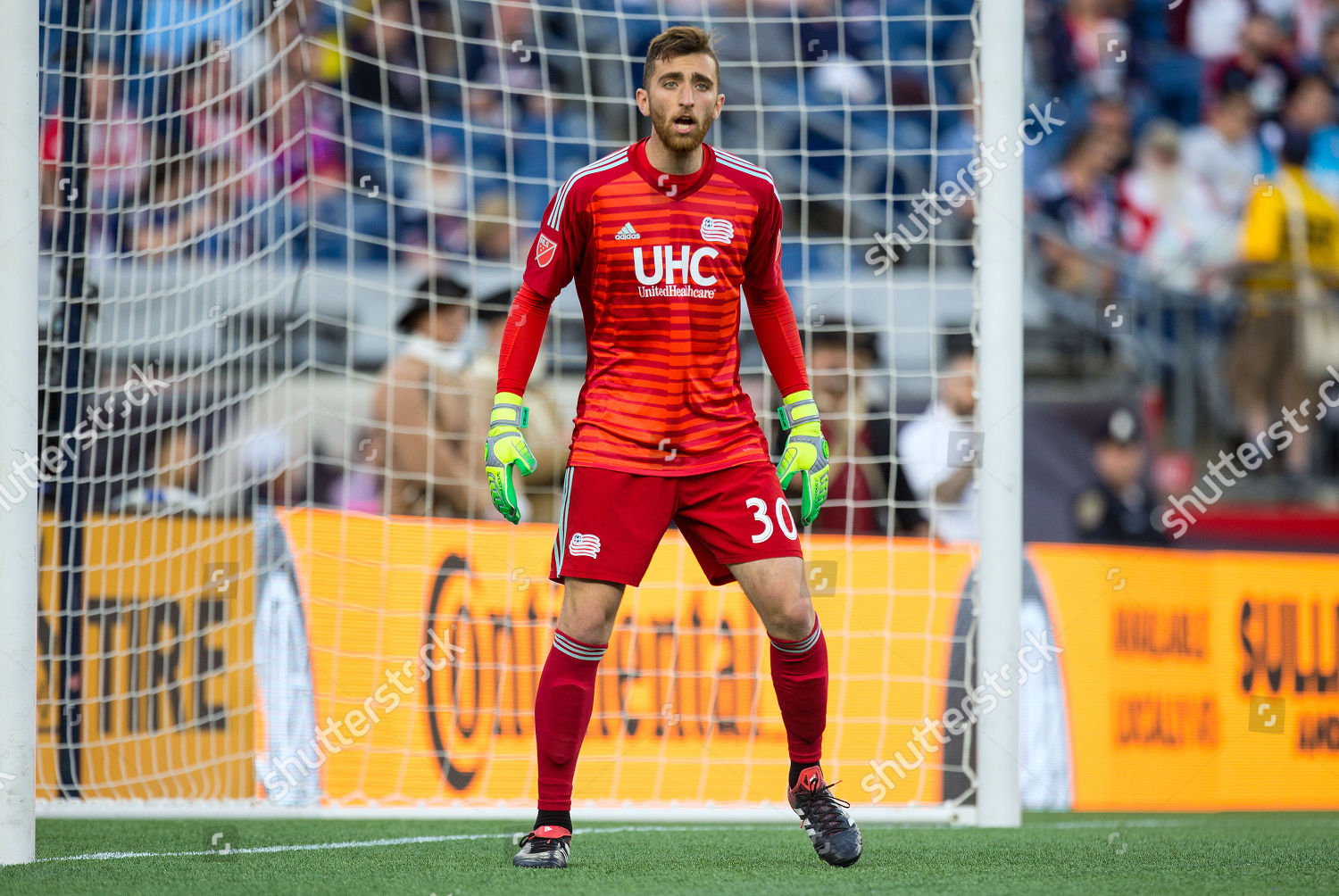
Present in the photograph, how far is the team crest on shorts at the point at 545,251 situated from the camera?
158 inches

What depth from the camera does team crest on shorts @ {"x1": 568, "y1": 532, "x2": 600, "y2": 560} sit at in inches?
153

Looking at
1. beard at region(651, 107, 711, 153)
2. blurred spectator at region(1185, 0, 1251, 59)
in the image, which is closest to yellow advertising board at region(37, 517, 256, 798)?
beard at region(651, 107, 711, 153)

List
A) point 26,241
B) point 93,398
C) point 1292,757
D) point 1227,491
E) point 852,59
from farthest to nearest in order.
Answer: point 852,59
point 1227,491
point 1292,757
point 93,398
point 26,241

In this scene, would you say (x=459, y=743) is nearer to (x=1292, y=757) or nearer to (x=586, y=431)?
(x=586, y=431)

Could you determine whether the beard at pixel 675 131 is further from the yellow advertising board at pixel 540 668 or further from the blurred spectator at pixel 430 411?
the blurred spectator at pixel 430 411

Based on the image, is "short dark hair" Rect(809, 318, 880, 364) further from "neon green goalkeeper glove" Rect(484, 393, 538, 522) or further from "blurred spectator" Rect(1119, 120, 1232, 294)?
"neon green goalkeeper glove" Rect(484, 393, 538, 522)

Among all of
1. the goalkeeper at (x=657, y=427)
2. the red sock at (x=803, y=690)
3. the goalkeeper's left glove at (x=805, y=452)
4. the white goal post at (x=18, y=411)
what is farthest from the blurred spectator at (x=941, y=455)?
the white goal post at (x=18, y=411)

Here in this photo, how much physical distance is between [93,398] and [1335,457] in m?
6.52

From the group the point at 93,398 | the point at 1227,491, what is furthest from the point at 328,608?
the point at 1227,491

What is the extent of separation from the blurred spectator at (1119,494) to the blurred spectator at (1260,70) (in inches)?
174

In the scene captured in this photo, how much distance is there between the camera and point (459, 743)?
20.1 feet

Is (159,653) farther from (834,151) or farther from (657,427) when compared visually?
(834,151)

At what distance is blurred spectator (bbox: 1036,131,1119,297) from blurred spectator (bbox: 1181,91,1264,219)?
23.7 inches

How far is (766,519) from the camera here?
395 centimetres
